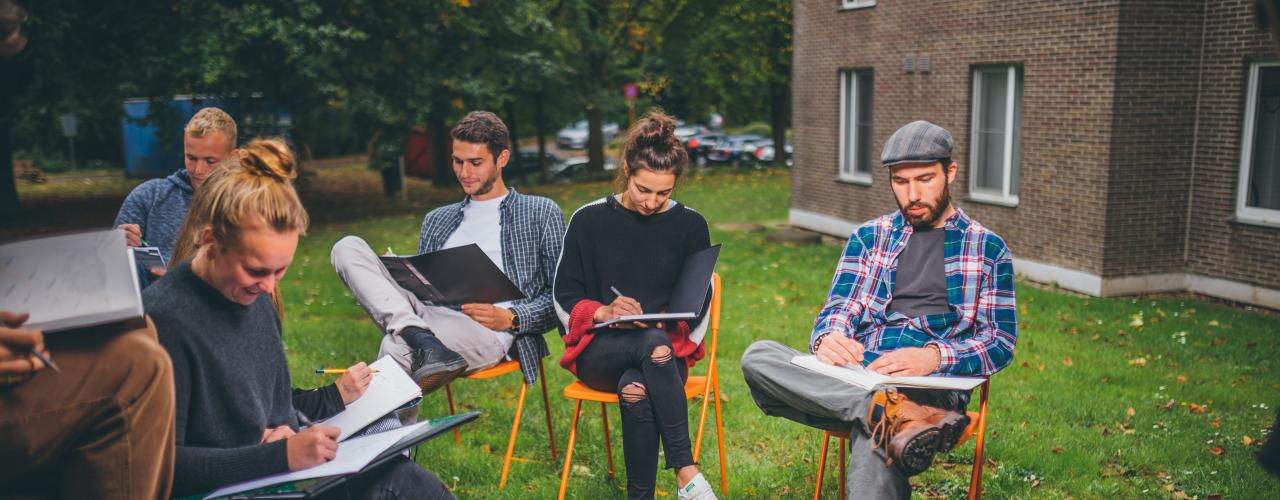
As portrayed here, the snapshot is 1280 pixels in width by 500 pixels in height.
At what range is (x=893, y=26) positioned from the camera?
14.5 meters

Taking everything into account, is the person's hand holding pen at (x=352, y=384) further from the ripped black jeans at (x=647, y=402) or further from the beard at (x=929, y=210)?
the beard at (x=929, y=210)

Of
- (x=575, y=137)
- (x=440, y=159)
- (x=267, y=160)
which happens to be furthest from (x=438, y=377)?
(x=575, y=137)

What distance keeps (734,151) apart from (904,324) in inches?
1272

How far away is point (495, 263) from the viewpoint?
203 inches

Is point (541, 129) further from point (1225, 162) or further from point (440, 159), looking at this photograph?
point (1225, 162)

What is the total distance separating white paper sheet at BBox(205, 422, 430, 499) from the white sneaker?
1.51m

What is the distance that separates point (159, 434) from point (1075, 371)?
6.66 m

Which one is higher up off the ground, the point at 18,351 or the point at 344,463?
the point at 18,351

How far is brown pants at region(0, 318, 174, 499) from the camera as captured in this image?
82.3 inches

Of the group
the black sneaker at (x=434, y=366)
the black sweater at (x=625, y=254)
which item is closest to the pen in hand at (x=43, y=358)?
the black sneaker at (x=434, y=366)

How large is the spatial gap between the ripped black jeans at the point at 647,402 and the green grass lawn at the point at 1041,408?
2.24 feet

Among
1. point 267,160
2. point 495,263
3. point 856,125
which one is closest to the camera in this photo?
point 267,160

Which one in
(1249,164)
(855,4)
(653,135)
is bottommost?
(1249,164)

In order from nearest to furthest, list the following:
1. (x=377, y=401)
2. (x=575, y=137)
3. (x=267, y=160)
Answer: (x=267, y=160) → (x=377, y=401) → (x=575, y=137)
